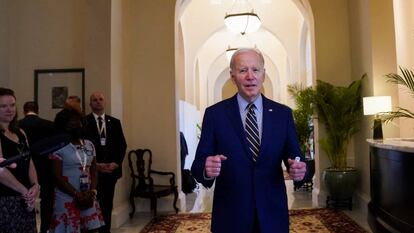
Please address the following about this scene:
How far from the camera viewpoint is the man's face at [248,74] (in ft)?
6.39

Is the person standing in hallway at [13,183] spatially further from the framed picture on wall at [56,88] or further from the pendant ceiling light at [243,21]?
the pendant ceiling light at [243,21]

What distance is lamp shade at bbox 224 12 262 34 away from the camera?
30.6 ft

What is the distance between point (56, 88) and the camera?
608cm

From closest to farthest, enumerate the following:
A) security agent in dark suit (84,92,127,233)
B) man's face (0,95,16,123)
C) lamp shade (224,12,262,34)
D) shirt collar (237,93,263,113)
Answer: shirt collar (237,93,263,113) → man's face (0,95,16,123) → security agent in dark suit (84,92,127,233) → lamp shade (224,12,262,34)

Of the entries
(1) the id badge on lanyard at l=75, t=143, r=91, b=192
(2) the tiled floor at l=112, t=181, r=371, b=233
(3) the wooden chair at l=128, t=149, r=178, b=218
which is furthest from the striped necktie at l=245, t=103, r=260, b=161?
(3) the wooden chair at l=128, t=149, r=178, b=218

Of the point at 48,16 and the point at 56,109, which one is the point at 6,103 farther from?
the point at 48,16

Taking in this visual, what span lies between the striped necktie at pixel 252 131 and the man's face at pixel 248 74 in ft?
0.21

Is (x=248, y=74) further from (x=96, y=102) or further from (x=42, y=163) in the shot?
(x=42, y=163)

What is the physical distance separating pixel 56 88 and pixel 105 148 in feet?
5.81

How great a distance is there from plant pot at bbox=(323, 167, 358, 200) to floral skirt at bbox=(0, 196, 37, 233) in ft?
15.8

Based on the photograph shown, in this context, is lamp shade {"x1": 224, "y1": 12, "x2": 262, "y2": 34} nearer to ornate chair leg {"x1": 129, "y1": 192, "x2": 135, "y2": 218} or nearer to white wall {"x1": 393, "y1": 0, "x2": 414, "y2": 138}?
white wall {"x1": 393, "y1": 0, "x2": 414, "y2": 138}

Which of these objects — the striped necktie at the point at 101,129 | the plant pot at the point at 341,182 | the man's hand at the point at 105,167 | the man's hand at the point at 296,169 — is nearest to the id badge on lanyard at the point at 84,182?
the man's hand at the point at 105,167

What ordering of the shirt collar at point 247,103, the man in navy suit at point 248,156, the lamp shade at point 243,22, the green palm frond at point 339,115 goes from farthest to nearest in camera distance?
the lamp shade at point 243,22 → the green palm frond at point 339,115 → the shirt collar at point 247,103 → the man in navy suit at point 248,156

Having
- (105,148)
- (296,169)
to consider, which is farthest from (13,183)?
(105,148)
